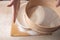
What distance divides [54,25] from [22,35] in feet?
0.52

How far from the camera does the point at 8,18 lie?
88 cm

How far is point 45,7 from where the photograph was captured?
87 centimetres

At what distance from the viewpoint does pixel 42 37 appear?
79 cm

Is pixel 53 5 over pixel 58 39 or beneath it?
over

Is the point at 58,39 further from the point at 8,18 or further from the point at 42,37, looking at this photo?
the point at 8,18

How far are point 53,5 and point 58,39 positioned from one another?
0.61 feet

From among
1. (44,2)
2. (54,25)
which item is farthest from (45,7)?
(54,25)

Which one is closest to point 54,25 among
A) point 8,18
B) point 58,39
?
point 58,39

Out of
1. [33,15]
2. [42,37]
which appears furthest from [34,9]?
[42,37]

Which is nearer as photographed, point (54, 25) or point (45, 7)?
point (54, 25)

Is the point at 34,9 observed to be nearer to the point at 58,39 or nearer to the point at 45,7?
the point at 45,7

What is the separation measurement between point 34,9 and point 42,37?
0.51ft

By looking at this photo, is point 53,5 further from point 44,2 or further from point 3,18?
point 3,18

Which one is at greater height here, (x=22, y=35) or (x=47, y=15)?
(x=47, y=15)
